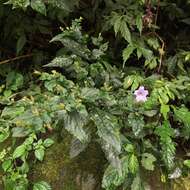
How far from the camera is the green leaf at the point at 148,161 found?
2.04m

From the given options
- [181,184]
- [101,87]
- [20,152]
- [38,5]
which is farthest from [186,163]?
[38,5]

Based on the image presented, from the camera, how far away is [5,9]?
101 inches

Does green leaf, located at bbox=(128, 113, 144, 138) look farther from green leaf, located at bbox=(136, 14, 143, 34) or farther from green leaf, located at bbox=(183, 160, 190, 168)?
green leaf, located at bbox=(136, 14, 143, 34)

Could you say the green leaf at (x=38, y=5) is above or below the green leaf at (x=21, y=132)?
above

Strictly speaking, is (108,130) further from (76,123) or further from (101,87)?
(101,87)

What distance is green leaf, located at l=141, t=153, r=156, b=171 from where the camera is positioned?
2035mm

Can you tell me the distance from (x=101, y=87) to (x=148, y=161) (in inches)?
15.8

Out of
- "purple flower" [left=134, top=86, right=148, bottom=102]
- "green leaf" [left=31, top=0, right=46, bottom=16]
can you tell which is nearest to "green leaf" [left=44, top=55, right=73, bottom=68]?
"green leaf" [left=31, top=0, right=46, bottom=16]

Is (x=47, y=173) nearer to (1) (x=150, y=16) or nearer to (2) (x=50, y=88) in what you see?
(2) (x=50, y=88)

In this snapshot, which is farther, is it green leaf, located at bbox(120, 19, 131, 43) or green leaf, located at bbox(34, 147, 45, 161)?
green leaf, located at bbox(120, 19, 131, 43)

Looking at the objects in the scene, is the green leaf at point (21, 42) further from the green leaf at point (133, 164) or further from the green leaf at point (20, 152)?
the green leaf at point (133, 164)

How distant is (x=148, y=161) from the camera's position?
2062 millimetres

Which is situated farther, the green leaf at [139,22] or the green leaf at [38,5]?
the green leaf at [139,22]

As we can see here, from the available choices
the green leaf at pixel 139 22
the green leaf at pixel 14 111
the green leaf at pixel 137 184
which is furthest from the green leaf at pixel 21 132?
the green leaf at pixel 139 22
